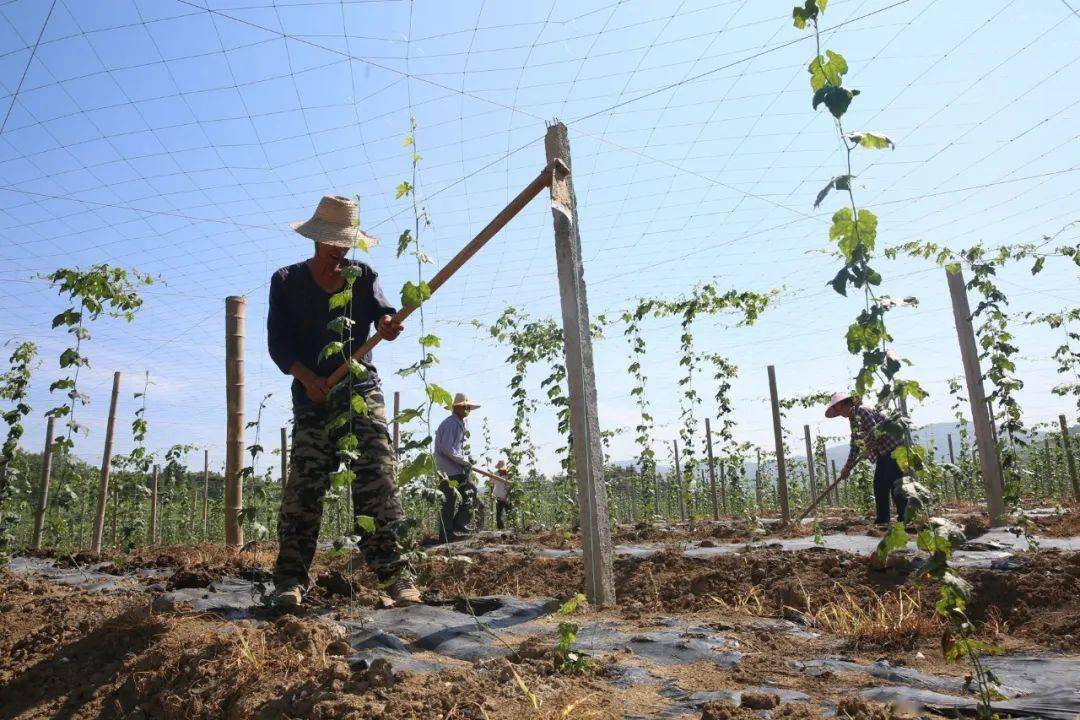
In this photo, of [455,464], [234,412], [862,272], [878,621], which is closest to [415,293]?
[862,272]

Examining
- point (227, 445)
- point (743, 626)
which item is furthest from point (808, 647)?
point (227, 445)

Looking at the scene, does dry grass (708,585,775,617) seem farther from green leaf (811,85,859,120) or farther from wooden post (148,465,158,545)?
wooden post (148,465,158,545)

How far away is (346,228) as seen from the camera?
132 inches

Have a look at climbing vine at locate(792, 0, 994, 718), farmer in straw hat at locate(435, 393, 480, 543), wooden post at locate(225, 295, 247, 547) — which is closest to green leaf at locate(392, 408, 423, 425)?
climbing vine at locate(792, 0, 994, 718)

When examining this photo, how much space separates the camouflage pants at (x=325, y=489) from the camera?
325cm

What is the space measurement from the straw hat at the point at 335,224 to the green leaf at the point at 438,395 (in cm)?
108

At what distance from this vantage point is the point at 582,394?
329 centimetres

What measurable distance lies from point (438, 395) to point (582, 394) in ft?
3.15

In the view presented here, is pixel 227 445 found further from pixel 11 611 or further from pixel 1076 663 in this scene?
pixel 1076 663

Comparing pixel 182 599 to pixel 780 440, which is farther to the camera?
pixel 780 440

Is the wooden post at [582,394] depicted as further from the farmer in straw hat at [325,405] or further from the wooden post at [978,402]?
the wooden post at [978,402]

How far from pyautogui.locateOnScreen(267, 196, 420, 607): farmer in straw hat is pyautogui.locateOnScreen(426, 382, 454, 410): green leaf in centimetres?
72

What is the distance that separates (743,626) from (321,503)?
2.03 m

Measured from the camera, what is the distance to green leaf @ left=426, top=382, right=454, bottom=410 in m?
2.50
